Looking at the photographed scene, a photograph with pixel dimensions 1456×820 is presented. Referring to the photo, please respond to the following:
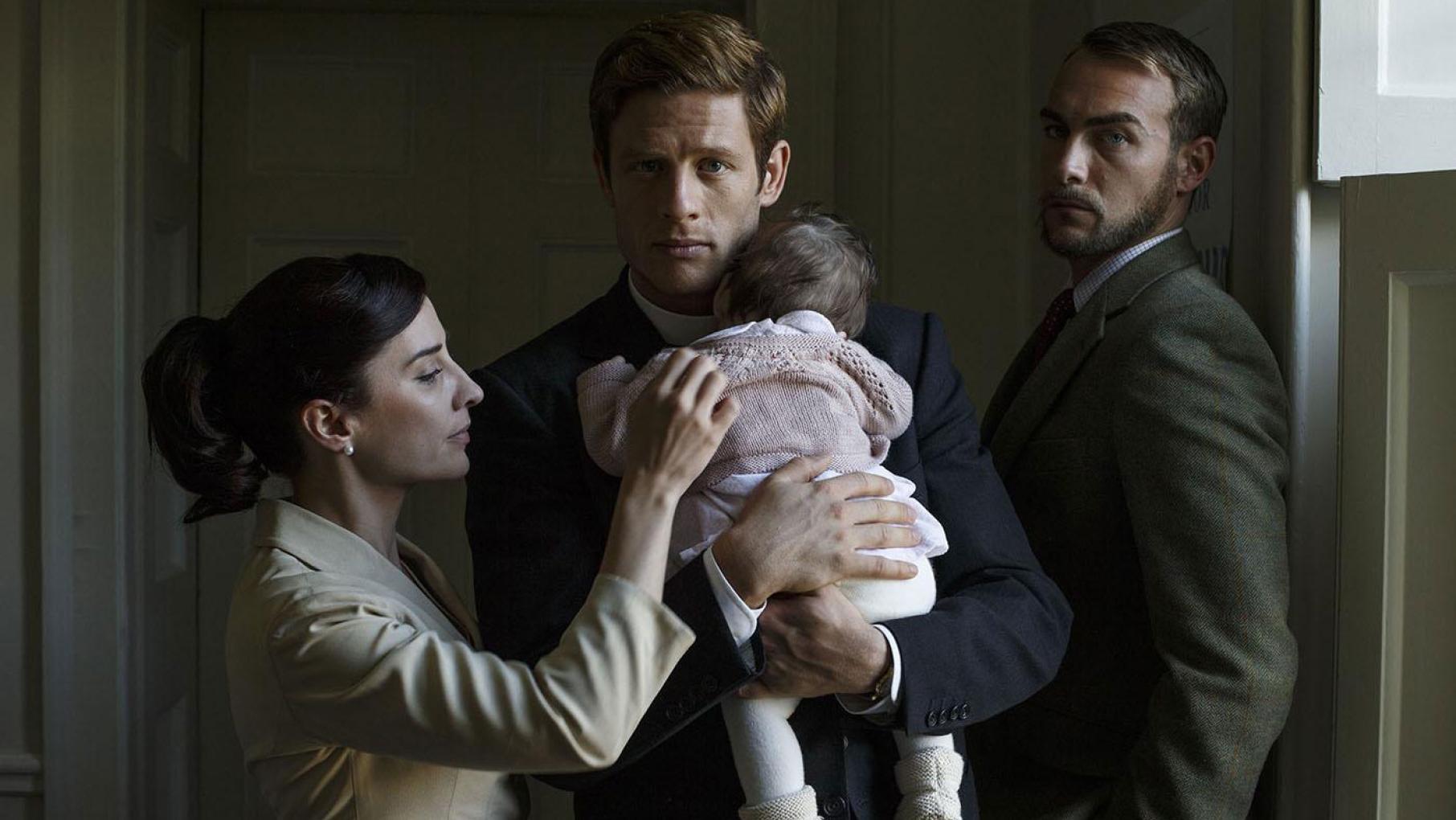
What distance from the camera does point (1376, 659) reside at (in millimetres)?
1983

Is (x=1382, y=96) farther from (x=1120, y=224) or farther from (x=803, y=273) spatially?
(x=803, y=273)

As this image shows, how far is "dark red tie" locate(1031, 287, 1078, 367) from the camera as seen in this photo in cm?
234

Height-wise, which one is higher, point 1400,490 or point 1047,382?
point 1047,382

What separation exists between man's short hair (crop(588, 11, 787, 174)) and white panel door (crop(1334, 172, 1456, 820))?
2.85 feet

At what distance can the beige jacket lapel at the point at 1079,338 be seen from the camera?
7.13 feet

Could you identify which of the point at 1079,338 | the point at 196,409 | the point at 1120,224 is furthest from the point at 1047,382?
the point at 196,409

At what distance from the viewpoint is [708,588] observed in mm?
1552

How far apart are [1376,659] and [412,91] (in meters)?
2.63

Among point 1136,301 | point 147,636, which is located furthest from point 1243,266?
point 147,636

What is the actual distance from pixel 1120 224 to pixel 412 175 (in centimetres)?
203

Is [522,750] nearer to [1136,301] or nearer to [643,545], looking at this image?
[643,545]

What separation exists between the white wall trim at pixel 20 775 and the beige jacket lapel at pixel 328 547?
1757 mm

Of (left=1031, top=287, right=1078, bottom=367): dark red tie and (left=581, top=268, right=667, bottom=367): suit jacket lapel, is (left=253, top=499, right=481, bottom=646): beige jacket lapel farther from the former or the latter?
(left=1031, top=287, right=1078, bottom=367): dark red tie

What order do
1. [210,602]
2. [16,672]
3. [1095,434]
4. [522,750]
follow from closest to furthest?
1. [522,750]
2. [1095,434]
3. [16,672]
4. [210,602]
